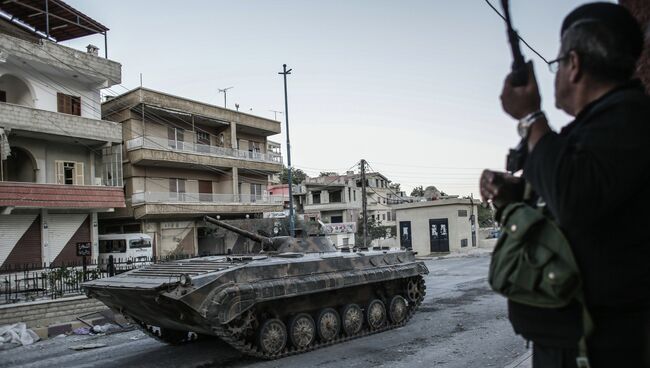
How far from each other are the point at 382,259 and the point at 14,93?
16.7 m

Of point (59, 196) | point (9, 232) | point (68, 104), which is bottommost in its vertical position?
point (9, 232)

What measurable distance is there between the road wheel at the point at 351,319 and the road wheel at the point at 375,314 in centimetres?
27

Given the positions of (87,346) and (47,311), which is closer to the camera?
(87,346)

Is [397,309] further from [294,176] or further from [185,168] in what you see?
[294,176]

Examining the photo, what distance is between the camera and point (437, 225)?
32844mm

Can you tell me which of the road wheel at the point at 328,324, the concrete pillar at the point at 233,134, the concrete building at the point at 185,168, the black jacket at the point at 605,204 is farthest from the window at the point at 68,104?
the black jacket at the point at 605,204

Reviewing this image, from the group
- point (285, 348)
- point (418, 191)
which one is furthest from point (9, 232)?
point (418, 191)

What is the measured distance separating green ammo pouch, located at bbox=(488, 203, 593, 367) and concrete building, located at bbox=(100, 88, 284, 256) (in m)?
23.9

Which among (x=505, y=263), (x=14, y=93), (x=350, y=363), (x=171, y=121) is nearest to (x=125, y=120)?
(x=171, y=121)

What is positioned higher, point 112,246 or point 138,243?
point 138,243

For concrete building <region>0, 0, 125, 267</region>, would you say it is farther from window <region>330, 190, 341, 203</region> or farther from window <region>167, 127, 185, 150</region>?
window <region>330, 190, 341, 203</region>

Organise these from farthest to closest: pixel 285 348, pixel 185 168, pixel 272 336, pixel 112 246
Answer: pixel 185 168
pixel 112 246
pixel 285 348
pixel 272 336

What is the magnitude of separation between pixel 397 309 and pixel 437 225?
23.2m

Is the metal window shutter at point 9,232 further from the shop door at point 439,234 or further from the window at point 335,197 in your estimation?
the window at point 335,197
